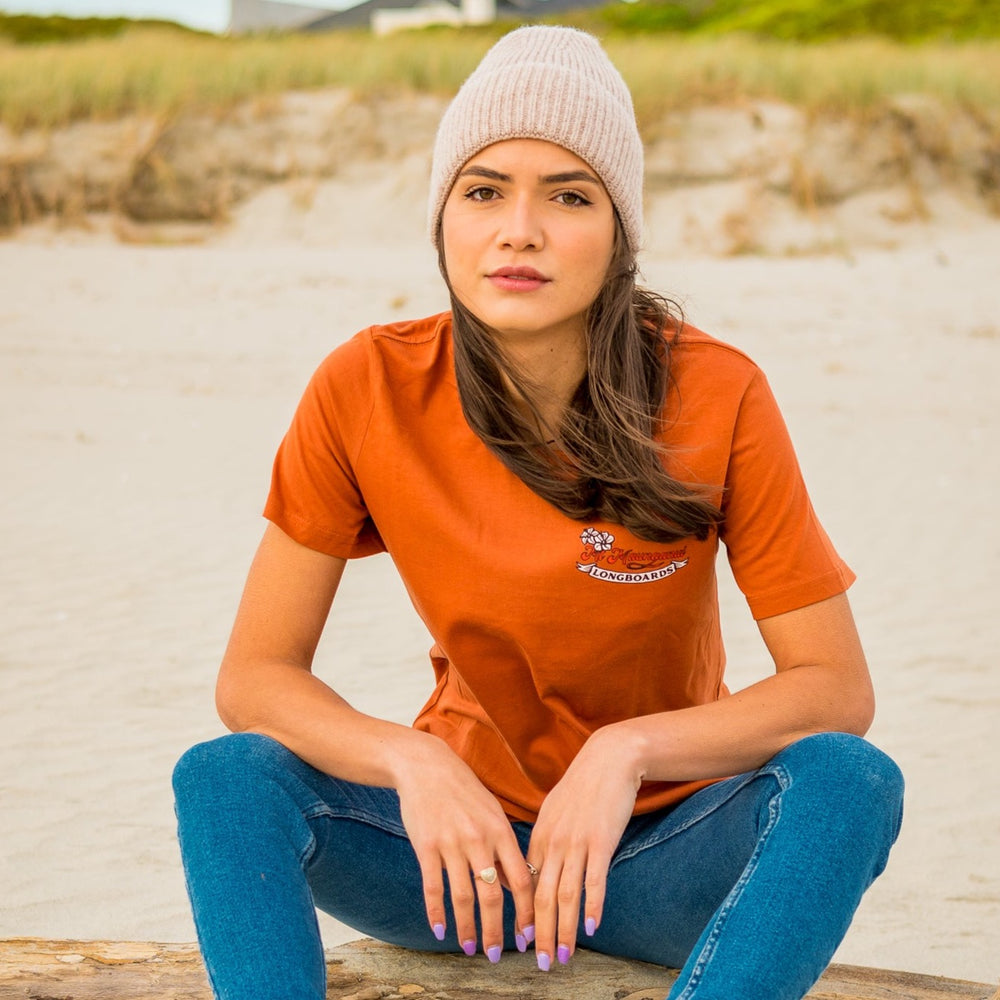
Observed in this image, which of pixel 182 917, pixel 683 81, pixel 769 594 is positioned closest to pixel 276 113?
pixel 683 81

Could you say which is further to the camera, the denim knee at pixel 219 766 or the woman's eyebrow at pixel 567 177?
the woman's eyebrow at pixel 567 177

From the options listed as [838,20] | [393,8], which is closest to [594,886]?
[838,20]

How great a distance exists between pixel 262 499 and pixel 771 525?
4.96 meters

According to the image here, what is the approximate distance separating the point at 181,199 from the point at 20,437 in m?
6.35

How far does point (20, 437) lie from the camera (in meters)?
7.79

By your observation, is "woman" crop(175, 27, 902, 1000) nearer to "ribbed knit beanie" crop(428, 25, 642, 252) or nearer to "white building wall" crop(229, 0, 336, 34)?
"ribbed knit beanie" crop(428, 25, 642, 252)

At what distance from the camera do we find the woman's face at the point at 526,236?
2.14 m

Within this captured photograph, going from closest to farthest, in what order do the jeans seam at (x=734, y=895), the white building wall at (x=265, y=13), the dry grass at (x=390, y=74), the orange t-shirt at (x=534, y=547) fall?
1. the jeans seam at (x=734, y=895)
2. the orange t-shirt at (x=534, y=547)
3. the dry grass at (x=390, y=74)
4. the white building wall at (x=265, y=13)

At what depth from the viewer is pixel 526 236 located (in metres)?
2.12

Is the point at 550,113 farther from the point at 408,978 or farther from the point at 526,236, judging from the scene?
the point at 408,978

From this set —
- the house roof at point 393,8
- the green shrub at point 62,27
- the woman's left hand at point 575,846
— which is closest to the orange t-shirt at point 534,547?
the woman's left hand at point 575,846

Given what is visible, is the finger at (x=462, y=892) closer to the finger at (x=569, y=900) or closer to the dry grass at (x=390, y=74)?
the finger at (x=569, y=900)

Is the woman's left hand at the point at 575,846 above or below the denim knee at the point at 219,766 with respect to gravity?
below

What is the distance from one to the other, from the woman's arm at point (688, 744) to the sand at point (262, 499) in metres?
0.68
